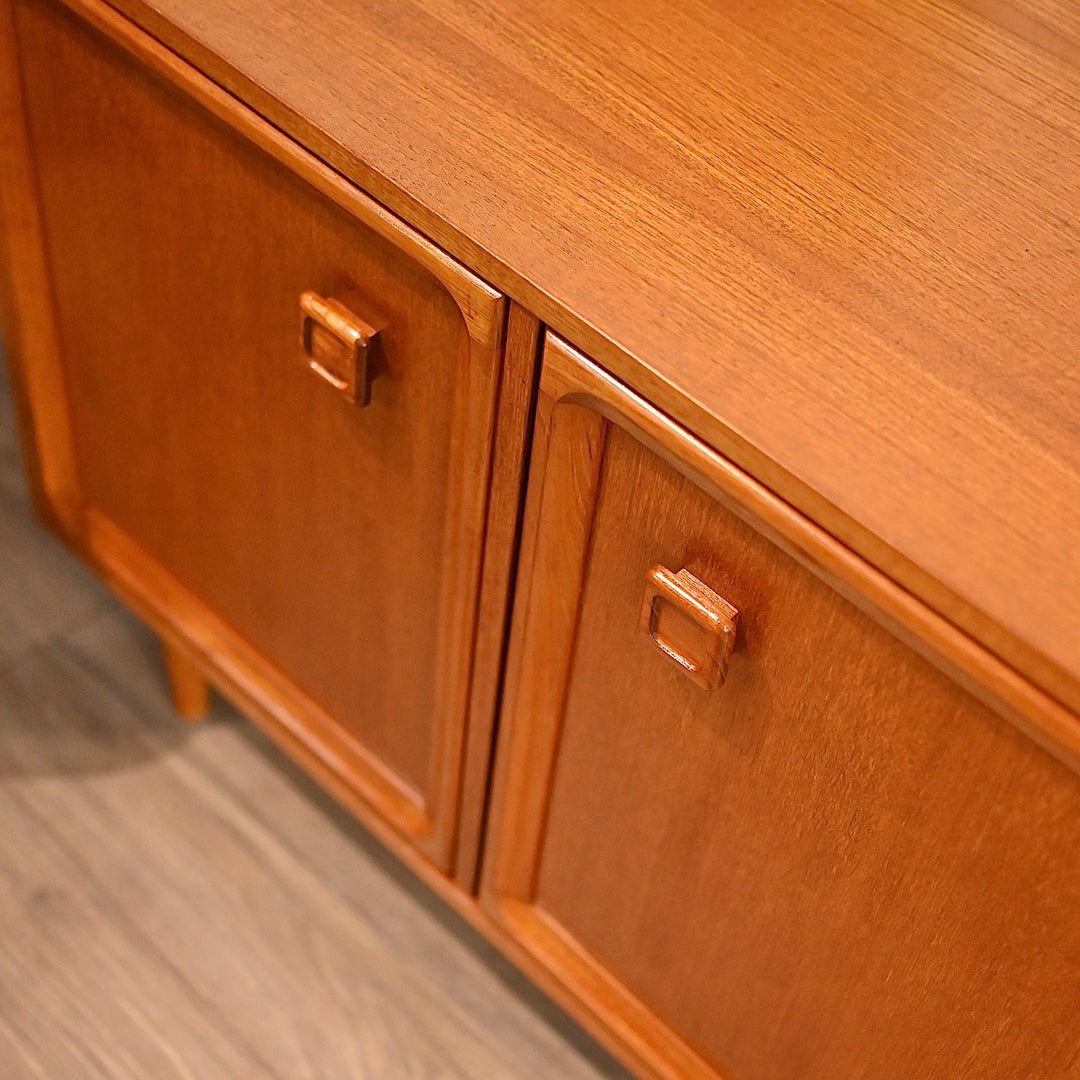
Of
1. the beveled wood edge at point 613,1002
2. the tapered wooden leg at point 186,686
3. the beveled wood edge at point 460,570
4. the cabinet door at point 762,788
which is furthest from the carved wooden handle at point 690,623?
the tapered wooden leg at point 186,686

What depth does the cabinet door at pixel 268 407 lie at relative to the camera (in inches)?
26.9

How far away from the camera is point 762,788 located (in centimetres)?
67

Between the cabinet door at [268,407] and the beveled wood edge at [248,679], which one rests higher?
the cabinet door at [268,407]

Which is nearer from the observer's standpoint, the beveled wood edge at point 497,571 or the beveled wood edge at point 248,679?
the beveled wood edge at point 497,571

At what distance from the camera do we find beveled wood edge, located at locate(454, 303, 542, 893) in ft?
2.04

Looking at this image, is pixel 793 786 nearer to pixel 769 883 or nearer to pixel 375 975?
pixel 769 883

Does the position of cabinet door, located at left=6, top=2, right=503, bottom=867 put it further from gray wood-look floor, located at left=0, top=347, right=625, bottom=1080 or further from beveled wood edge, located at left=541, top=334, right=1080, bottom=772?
gray wood-look floor, located at left=0, top=347, right=625, bottom=1080

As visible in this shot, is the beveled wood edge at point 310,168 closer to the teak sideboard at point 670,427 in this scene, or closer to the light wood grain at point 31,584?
the teak sideboard at point 670,427

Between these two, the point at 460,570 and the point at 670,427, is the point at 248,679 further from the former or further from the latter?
the point at 670,427

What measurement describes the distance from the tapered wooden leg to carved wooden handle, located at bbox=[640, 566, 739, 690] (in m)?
0.61

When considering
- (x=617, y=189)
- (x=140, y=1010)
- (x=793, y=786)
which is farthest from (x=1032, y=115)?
(x=140, y=1010)

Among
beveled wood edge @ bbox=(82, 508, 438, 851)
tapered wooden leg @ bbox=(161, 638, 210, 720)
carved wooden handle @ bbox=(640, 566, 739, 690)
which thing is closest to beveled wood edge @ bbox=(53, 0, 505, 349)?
carved wooden handle @ bbox=(640, 566, 739, 690)

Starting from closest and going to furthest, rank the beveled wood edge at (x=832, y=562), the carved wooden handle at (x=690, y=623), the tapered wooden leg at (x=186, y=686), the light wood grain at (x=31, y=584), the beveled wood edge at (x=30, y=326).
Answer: the beveled wood edge at (x=832, y=562)
the carved wooden handle at (x=690, y=623)
the beveled wood edge at (x=30, y=326)
the tapered wooden leg at (x=186, y=686)
the light wood grain at (x=31, y=584)

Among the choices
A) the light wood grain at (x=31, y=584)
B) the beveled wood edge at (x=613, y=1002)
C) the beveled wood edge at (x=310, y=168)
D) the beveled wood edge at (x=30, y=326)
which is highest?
the beveled wood edge at (x=310, y=168)
